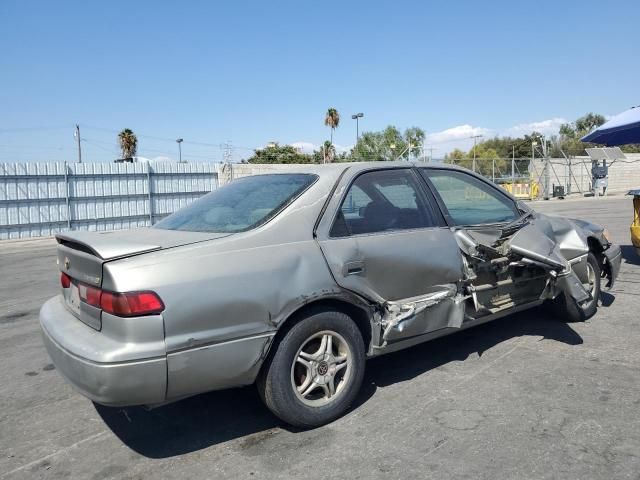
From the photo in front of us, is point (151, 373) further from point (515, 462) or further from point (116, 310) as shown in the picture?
point (515, 462)

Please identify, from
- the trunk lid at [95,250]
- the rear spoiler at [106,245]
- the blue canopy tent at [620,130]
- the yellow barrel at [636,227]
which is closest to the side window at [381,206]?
the trunk lid at [95,250]

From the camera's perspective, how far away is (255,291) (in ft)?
9.53

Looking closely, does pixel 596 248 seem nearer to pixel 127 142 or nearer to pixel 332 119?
pixel 127 142

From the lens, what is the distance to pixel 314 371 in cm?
320

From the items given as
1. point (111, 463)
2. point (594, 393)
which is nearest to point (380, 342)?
point (594, 393)

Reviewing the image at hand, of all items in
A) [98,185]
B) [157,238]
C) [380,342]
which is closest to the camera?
[157,238]

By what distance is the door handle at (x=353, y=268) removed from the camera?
327 centimetres

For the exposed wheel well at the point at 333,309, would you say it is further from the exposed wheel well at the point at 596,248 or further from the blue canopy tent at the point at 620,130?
the blue canopy tent at the point at 620,130

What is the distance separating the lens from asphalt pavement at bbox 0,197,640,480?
2795 mm

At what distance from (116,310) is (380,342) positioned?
1652 mm

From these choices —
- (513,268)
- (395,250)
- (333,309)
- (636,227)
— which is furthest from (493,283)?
(636,227)

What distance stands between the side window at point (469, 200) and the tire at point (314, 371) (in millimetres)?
1360

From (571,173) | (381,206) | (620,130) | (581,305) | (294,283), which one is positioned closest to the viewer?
(294,283)

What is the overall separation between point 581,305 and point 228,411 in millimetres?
3430
